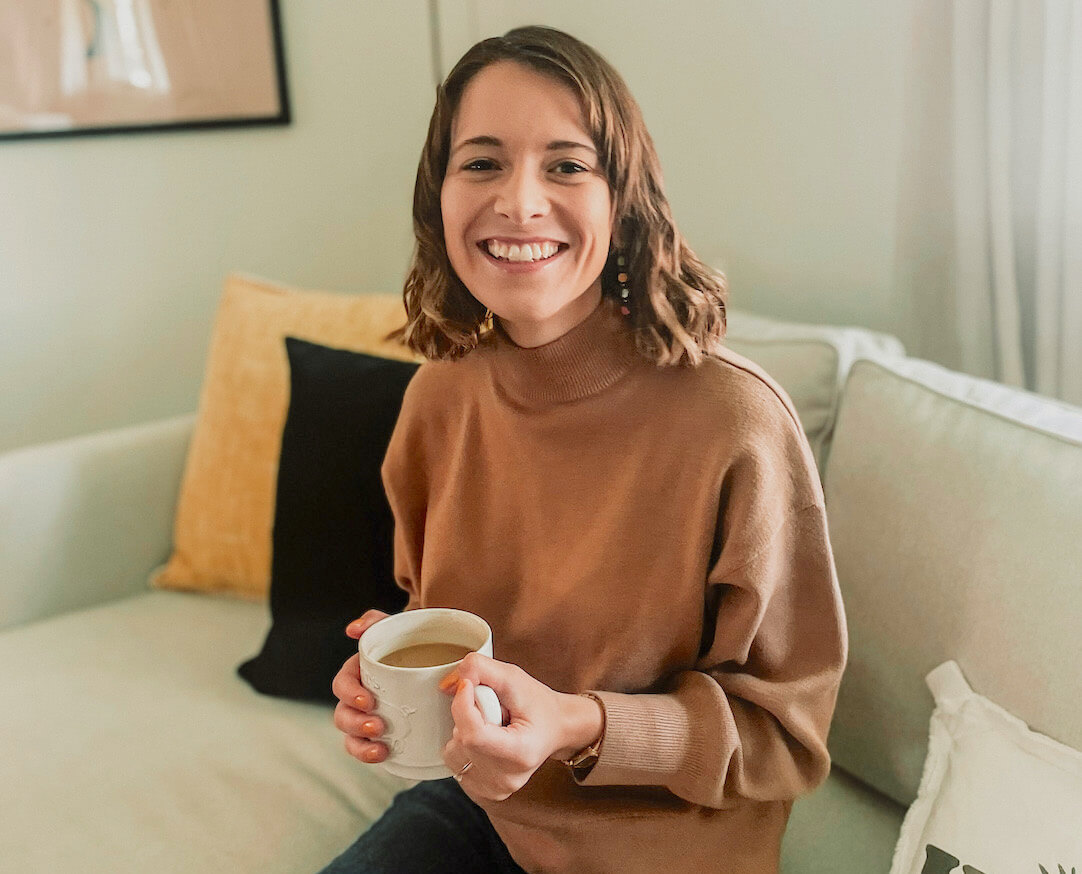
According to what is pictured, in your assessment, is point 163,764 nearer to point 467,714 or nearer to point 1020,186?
point 467,714

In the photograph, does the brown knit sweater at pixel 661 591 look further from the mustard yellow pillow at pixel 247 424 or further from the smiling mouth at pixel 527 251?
the mustard yellow pillow at pixel 247 424

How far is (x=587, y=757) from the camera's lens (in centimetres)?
77

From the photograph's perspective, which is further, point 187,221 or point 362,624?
point 187,221

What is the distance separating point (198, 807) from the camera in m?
1.14

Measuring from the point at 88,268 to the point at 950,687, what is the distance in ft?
5.92

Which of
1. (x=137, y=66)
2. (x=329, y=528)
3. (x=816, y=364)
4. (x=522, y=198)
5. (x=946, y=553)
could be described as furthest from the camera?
(x=137, y=66)

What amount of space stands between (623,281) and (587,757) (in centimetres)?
41

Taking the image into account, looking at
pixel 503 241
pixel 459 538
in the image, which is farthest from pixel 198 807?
pixel 503 241

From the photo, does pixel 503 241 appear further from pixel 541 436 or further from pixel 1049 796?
pixel 1049 796

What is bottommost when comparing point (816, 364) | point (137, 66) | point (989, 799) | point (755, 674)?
point (989, 799)

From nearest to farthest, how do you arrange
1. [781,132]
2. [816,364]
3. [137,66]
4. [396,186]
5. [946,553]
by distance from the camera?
[946,553]
[816,364]
[781,132]
[137,66]
[396,186]

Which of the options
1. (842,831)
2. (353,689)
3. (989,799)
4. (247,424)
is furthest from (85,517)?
(989,799)

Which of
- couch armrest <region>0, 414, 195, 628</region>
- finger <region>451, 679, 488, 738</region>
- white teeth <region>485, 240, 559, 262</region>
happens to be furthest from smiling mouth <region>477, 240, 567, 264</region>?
couch armrest <region>0, 414, 195, 628</region>

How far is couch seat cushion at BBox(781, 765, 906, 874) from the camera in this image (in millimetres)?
998
